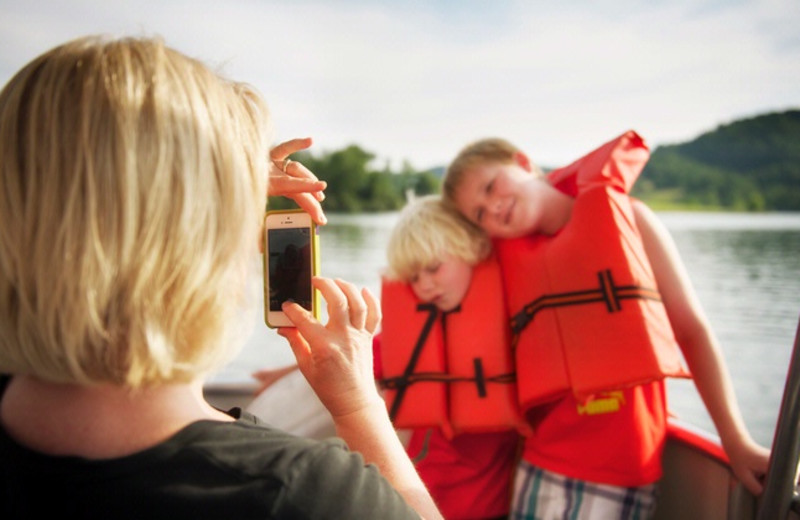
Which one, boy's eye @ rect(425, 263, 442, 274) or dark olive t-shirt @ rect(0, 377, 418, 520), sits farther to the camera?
boy's eye @ rect(425, 263, 442, 274)

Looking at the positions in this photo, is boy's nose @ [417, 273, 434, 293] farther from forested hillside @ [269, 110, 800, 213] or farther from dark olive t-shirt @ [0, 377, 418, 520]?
forested hillside @ [269, 110, 800, 213]

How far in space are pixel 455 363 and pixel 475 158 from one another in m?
0.79

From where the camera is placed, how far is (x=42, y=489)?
2.19ft

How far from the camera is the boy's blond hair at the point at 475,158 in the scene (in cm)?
→ 241

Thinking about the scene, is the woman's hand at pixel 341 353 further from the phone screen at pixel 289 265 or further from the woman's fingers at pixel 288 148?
the woman's fingers at pixel 288 148

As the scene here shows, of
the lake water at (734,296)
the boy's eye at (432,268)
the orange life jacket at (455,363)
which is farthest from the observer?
the lake water at (734,296)

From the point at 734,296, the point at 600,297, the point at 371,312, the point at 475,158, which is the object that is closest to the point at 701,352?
the point at 600,297

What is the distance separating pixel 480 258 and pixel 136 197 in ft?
6.00

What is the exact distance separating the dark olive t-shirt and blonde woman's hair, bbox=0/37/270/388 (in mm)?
87

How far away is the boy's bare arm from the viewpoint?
1772mm

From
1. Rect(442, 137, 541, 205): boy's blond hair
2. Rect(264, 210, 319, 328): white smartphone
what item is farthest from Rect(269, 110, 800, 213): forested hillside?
Rect(264, 210, 319, 328): white smartphone

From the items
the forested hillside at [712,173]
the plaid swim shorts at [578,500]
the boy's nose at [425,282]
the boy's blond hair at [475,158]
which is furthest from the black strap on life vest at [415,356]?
the forested hillside at [712,173]

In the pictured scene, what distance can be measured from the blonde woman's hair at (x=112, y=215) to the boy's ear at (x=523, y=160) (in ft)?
6.07

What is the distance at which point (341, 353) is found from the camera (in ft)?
2.99
